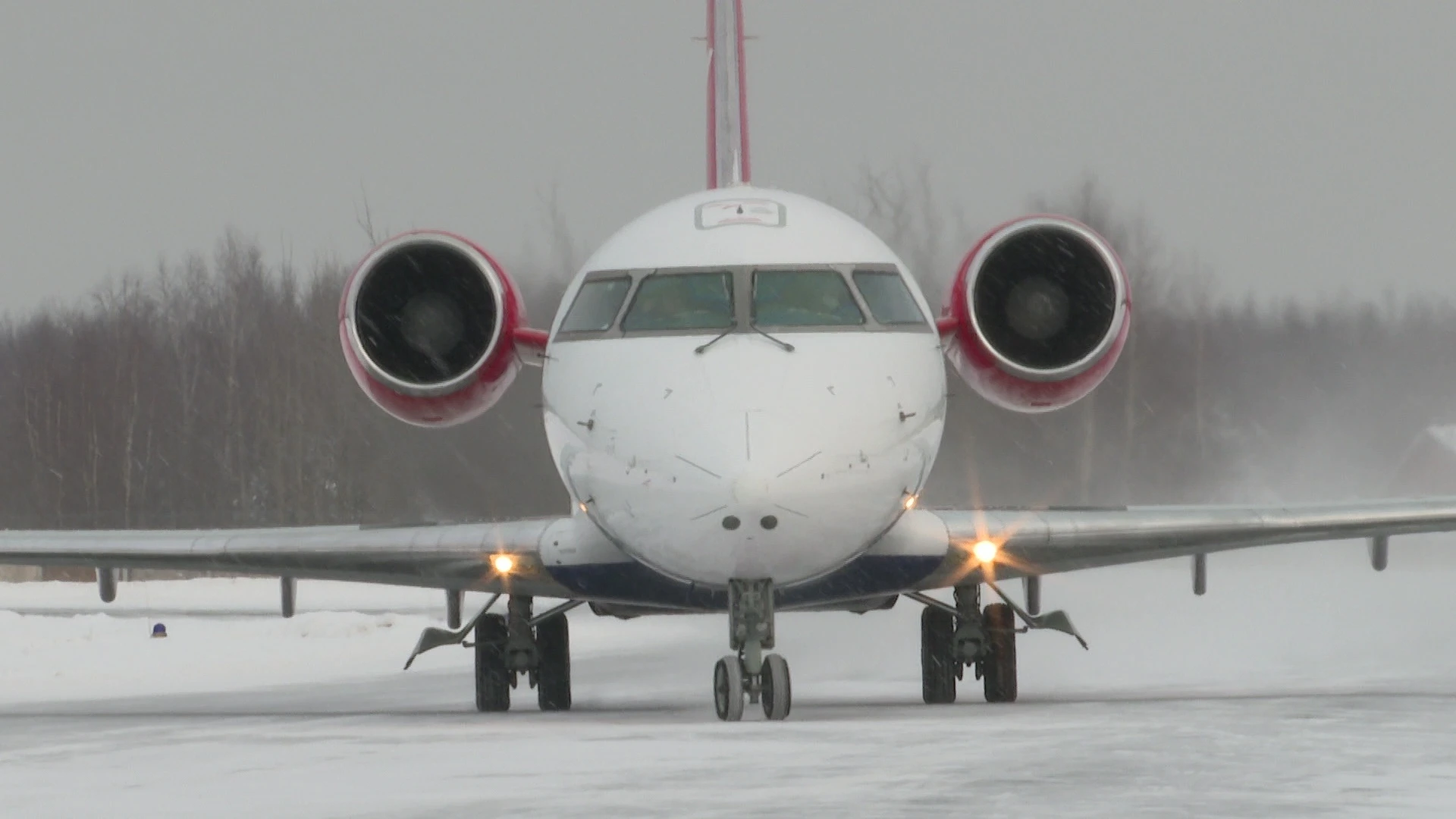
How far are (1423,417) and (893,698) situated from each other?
18784mm

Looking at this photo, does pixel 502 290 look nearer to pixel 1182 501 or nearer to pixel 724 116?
pixel 724 116

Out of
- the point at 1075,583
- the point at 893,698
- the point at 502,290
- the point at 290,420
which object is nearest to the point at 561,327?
the point at 502,290

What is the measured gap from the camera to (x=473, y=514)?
30828 millimetres

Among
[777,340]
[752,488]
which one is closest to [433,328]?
[777,340]

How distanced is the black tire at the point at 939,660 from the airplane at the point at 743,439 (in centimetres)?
2

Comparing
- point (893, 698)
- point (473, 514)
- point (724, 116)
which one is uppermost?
point (724, 116)

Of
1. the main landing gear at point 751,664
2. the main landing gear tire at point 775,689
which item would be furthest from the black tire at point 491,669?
the main landing gear tire at point 775,689

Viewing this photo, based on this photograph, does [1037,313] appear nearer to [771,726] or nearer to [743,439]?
[743,439]

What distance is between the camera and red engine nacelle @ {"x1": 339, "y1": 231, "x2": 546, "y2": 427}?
14.2 meters

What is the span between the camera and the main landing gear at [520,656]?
14664 mm

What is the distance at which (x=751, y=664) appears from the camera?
38.8 ft

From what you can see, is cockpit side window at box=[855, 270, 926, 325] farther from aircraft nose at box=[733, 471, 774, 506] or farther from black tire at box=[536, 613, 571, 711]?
black tire at box=[536, 613, 571, 711]

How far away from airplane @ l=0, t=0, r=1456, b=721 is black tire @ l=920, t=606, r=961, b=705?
0.05 feet

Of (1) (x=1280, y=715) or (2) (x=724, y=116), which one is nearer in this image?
(1) (x=1280, y=715)
